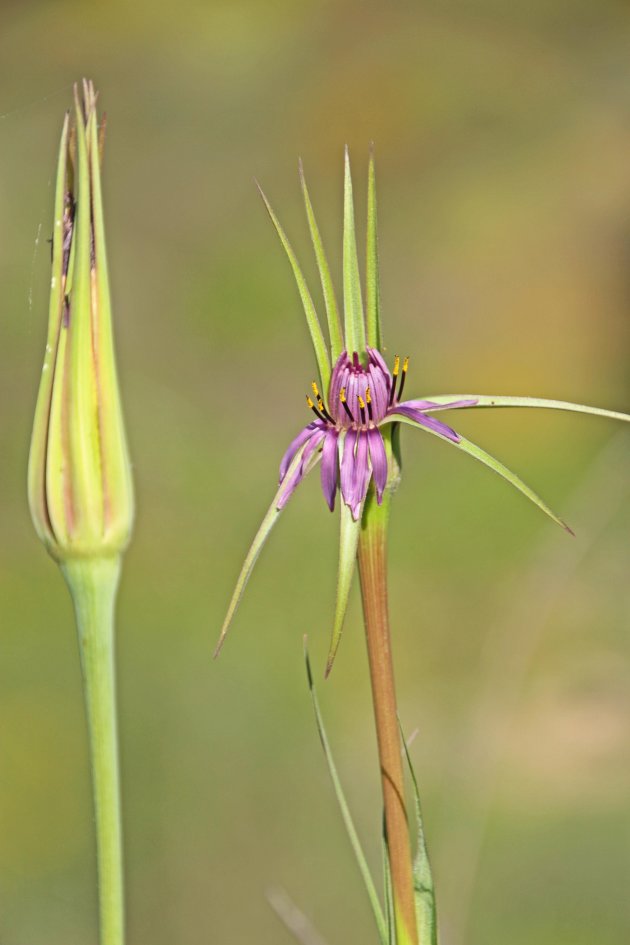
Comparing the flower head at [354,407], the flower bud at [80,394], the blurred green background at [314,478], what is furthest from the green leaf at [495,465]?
the blurred green background at [314,478]

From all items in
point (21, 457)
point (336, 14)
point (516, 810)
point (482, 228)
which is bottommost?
point (516, 810)

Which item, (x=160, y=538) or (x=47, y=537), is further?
(x=160, y=538)

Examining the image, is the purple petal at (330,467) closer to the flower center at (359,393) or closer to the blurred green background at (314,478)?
the flower center at (359,393)

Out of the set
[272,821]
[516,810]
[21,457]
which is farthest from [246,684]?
[21,457]

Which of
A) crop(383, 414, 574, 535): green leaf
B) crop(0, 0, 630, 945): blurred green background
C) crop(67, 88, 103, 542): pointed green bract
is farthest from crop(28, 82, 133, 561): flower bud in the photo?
crop(0, 0, 630, 945): blurred green background

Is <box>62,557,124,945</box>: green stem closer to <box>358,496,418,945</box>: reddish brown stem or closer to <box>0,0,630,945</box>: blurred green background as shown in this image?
<box>358,496,418,945</box>: reddish brown stem

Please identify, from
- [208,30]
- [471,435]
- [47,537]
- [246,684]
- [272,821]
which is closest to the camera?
[47,537]

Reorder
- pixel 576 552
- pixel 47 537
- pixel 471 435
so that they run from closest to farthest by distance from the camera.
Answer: pixel 47 537 → pixel 576 552 → pixel 471 435

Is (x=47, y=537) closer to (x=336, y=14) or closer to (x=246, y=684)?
(x=246, y=684)
